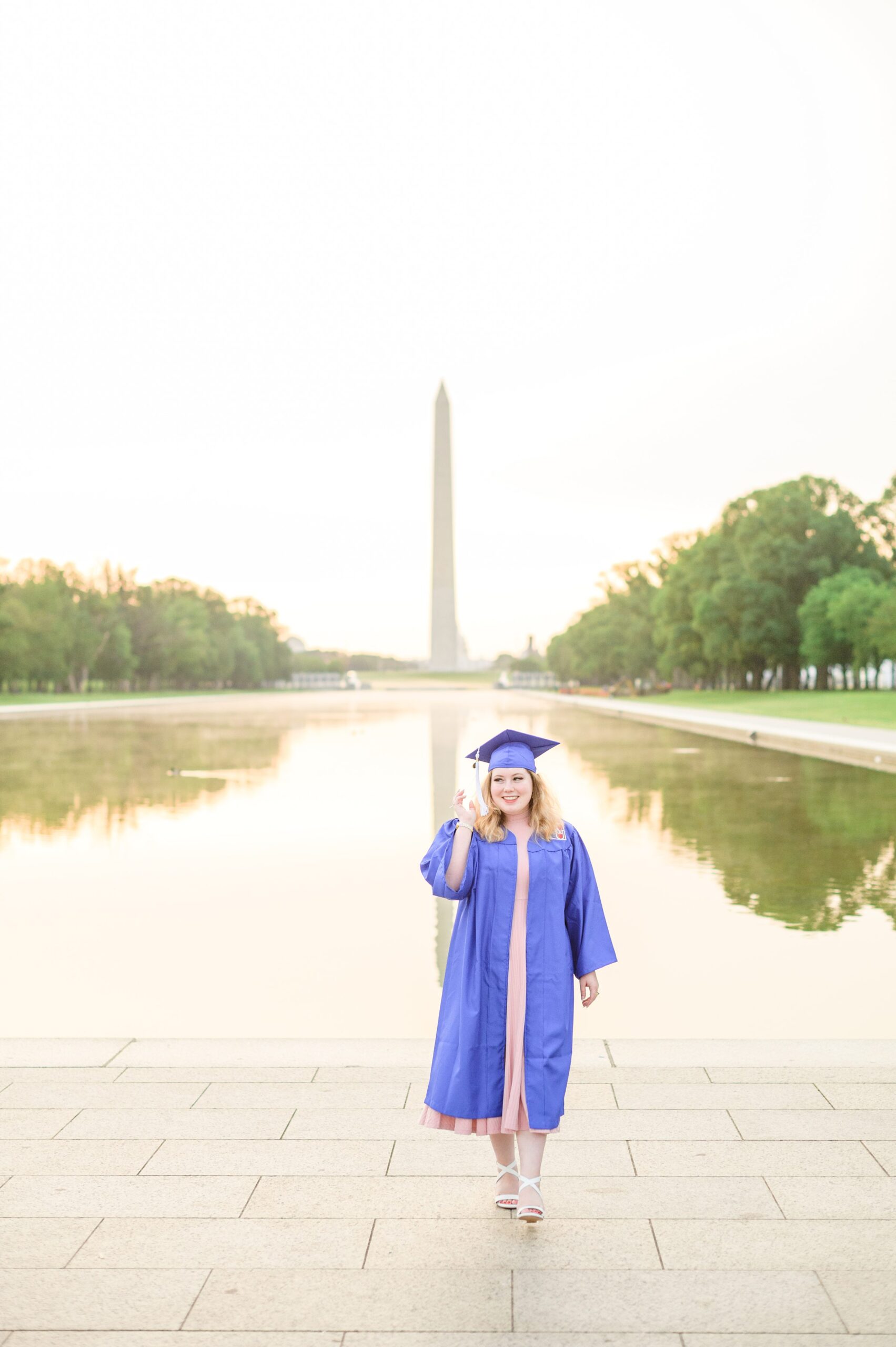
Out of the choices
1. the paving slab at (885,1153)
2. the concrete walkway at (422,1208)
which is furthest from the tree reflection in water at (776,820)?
the paving slab at (885,1153)

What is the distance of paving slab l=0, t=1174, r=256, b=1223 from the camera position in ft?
11.7

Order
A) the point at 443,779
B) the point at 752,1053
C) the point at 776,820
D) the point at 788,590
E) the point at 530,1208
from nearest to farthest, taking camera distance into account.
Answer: the point at 530,1208, the point at 752,1053, the point at 776,820, the point at 443,779, the point at 788,590

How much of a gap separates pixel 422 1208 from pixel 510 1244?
32 cm

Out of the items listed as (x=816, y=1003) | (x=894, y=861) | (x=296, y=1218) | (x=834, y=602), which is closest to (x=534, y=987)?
(x=296, y=1218)

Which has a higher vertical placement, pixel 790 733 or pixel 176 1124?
pixel 790 733

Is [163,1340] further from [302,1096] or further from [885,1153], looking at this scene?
[885,1153]

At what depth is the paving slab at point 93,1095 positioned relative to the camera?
444 cm

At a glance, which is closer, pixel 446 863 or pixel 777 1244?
pixel 777 1244

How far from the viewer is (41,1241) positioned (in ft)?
11.1

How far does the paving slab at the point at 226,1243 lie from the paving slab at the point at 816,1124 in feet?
4.59

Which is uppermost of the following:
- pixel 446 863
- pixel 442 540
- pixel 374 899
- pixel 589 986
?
pixel 442 540

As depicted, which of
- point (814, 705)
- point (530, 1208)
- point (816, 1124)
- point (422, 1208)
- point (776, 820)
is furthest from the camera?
point (814, 705)

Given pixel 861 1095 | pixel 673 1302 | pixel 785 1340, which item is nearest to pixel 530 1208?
pixel 673 1302

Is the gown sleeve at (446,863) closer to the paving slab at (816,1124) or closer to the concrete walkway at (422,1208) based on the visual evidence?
the concrete walkway at (422,1208)
